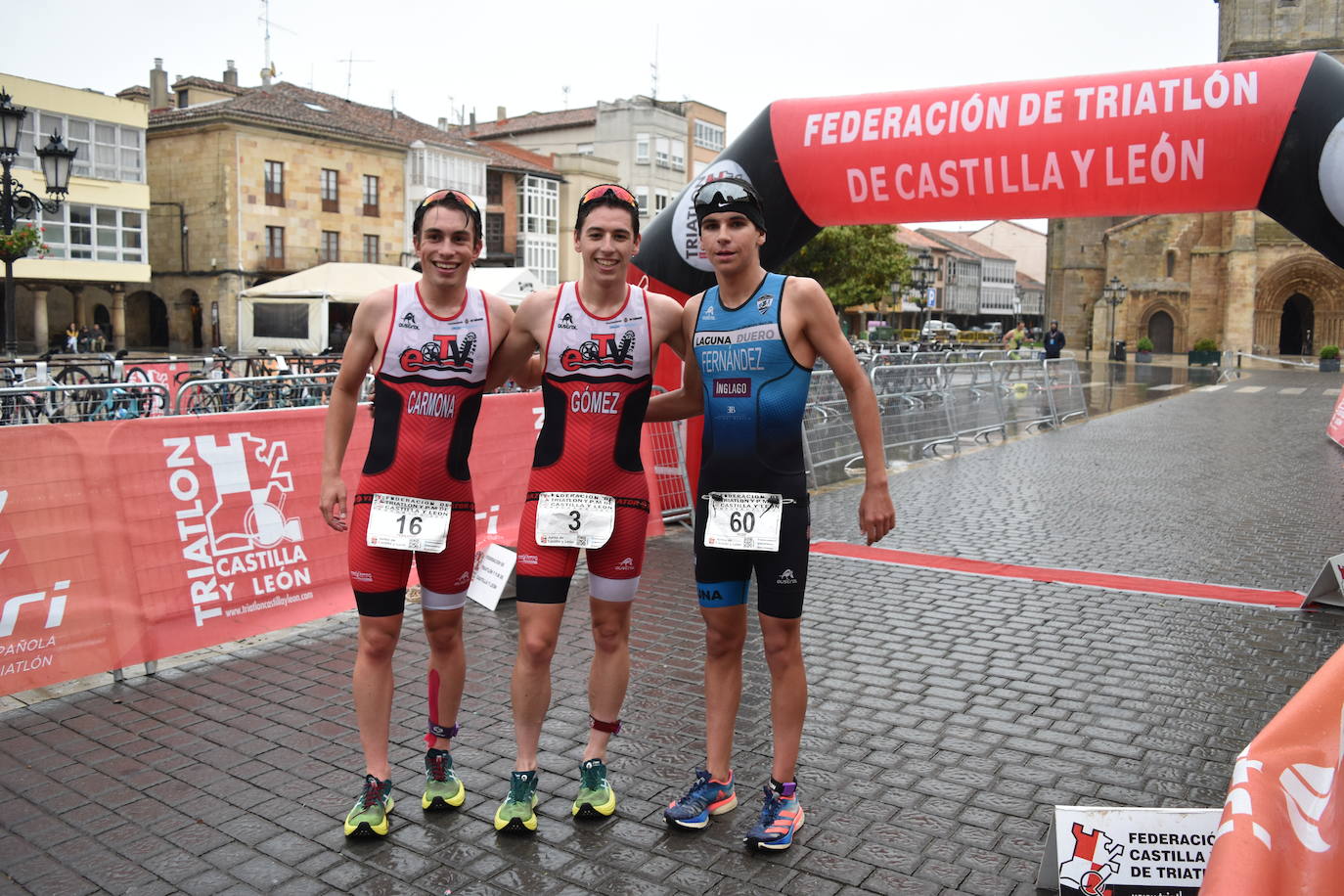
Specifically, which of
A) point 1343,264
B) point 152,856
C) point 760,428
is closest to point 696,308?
point 760,428

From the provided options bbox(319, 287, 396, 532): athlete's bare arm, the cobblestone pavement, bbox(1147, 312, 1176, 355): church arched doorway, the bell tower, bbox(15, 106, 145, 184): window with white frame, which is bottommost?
the cobblestone pavement

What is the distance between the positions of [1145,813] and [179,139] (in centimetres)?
4690

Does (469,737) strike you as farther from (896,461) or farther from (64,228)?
(64,228)

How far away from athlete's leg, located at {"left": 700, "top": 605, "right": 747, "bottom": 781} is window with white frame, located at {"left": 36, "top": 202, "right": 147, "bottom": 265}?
38993 millimetres

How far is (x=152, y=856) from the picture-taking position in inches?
139

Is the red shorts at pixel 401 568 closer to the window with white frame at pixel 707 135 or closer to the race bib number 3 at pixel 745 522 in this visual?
the race bib number 3 at pixel 745 522

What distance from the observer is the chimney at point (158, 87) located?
49938 millimetres

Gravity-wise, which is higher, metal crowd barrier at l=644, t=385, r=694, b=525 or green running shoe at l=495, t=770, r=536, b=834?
metal crowd barrier at l=644, t=385, r=694, b=525

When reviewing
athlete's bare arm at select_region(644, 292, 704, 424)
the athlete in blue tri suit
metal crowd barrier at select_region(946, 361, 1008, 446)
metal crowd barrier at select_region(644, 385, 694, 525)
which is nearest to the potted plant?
metal crowd barrier at select_region(946, 361, 1008, 446)

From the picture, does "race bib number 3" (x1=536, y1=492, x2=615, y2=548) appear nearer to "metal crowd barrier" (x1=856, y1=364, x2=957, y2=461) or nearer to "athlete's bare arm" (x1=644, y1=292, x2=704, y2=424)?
"athlete's bare arm" (x1=644, y1=292, x2=704, y2=424)

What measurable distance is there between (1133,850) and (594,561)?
1.88 meters

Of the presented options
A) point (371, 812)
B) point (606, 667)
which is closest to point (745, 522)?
point (606, 667)

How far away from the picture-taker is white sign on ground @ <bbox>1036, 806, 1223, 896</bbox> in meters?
2.98

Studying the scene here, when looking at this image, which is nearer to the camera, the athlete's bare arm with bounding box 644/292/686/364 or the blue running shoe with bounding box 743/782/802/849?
the blue running shoe with bounding box 743/782/802/849
